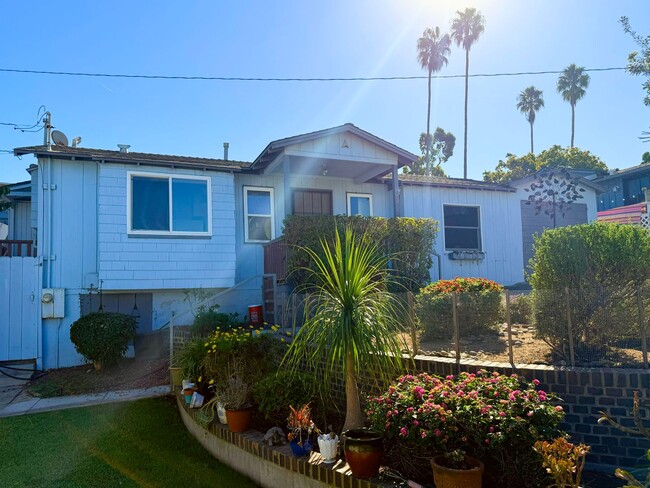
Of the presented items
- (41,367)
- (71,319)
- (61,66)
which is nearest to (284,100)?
(61,66)

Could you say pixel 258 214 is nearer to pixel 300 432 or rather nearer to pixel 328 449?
pixel 300 432

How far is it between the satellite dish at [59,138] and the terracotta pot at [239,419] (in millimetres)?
9438

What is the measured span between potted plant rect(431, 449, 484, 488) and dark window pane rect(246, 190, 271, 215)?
9.30m

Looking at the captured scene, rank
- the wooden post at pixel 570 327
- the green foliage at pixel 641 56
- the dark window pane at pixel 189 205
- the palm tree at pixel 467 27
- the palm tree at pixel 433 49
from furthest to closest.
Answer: the palm tree at pixel 433 49, the palm tree at pixel 467 27, the dark window pane at pixel 189 205, the green foliage at pixel 641 56, the wooden post at pixel 570 327

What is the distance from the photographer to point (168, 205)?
1062 centimetres

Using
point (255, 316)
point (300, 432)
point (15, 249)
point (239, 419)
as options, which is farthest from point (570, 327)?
point (15, 249)

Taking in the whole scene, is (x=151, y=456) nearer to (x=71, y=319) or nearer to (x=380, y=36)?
(x=71, y=319)

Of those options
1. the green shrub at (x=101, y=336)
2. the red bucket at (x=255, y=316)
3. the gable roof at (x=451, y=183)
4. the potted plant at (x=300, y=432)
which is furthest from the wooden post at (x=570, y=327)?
the gable roof at (x=451, y=183)

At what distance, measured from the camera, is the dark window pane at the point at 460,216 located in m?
13.7

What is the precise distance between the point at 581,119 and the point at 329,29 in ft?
135

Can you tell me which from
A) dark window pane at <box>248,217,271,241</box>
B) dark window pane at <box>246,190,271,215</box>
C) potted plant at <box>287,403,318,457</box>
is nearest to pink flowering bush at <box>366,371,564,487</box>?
potted plant at <box>287,403,318,457</box>

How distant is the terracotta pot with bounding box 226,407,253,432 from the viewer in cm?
489

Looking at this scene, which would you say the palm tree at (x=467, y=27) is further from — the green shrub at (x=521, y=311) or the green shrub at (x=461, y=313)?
the green shrub at (x=461, y=313)

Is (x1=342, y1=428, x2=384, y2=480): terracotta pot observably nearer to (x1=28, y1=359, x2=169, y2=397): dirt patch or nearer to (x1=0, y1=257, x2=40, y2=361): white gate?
(x1=28, y1=359, x2=169, y2=397): dirt patch
